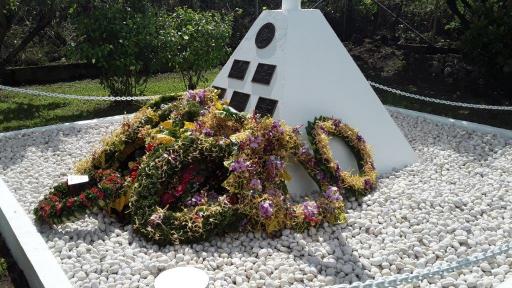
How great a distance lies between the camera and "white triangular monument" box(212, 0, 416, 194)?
5.22 meters

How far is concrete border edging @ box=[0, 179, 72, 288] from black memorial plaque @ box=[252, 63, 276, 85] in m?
2.62

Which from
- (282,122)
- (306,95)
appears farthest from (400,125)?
(282,122)

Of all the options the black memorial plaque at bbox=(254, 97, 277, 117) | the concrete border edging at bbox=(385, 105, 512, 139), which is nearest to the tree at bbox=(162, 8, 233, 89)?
the concrete border edging at bbox=(385, 105, 512, 139)

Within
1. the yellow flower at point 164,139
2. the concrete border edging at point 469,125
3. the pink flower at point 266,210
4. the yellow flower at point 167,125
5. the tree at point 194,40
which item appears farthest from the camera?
the tree at point 194,40

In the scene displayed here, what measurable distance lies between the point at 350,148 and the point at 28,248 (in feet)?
10.4

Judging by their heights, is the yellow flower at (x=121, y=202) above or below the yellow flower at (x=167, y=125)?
below

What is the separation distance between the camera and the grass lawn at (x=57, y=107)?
29.3 ft

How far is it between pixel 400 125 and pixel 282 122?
372 cm

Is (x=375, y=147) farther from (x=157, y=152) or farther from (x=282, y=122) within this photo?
(x=157, y=152)

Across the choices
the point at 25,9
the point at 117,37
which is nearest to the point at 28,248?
the point at 117,37

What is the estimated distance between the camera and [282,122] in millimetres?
4715

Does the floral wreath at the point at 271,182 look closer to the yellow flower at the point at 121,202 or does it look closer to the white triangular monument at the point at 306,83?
the white triangular monument at the point at 306,83

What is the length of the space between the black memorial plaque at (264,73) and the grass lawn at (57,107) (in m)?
4.39

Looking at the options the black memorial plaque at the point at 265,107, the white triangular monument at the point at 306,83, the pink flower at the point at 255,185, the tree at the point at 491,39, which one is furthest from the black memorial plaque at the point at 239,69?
the tree at the point at 491,39
